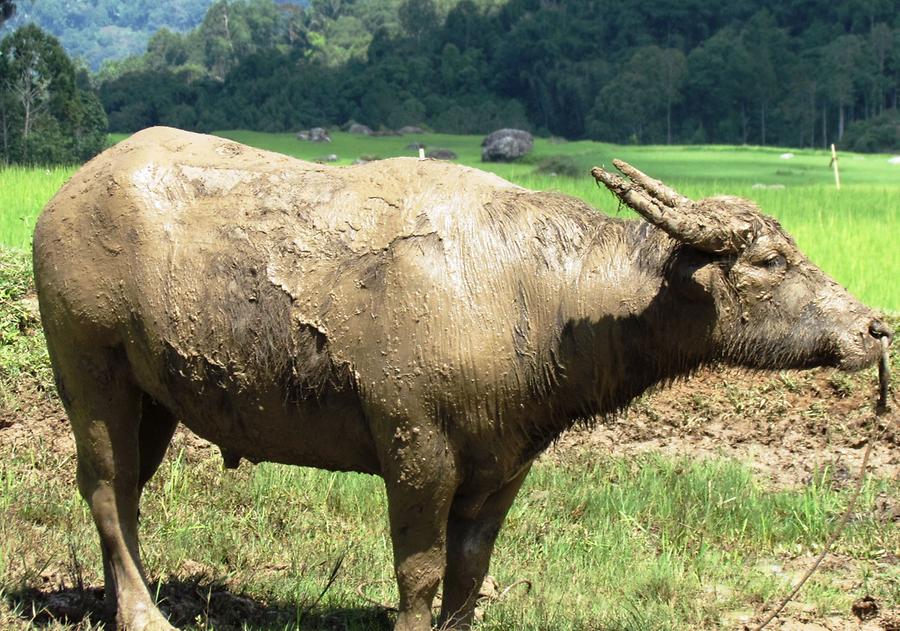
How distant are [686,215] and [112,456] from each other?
2097 millimetres

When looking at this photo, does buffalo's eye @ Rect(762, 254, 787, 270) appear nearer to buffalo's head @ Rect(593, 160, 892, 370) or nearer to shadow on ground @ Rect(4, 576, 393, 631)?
buffalo's head @ Rect(593, 160, 892, 370)

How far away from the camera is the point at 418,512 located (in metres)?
3.56

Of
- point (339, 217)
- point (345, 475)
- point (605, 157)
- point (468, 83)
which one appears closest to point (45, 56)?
point (605, 157)

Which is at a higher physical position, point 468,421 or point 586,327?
point 586,327

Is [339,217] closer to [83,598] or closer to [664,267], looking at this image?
[664,267]

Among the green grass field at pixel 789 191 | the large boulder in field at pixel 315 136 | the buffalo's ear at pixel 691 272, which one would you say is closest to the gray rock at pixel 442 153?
the green grass field at pixel 789 191

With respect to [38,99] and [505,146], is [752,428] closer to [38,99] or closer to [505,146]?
[38,99]

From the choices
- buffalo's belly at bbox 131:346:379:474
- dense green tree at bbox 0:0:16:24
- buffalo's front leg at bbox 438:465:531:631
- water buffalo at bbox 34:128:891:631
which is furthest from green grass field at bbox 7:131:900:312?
dense green tree at bbox 0:0:16:24

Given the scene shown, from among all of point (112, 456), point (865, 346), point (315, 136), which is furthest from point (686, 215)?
point (315, 136)

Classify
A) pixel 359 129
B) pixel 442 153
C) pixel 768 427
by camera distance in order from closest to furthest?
1. pixel 768 427
2. pixel 442 153
3. pixel 359 129

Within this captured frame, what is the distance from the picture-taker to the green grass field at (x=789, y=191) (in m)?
9.46

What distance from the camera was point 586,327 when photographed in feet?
Result: 11.5

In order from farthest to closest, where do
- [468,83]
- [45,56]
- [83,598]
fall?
[468,83], [45,56], [83,598]

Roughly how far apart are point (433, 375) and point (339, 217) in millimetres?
627
